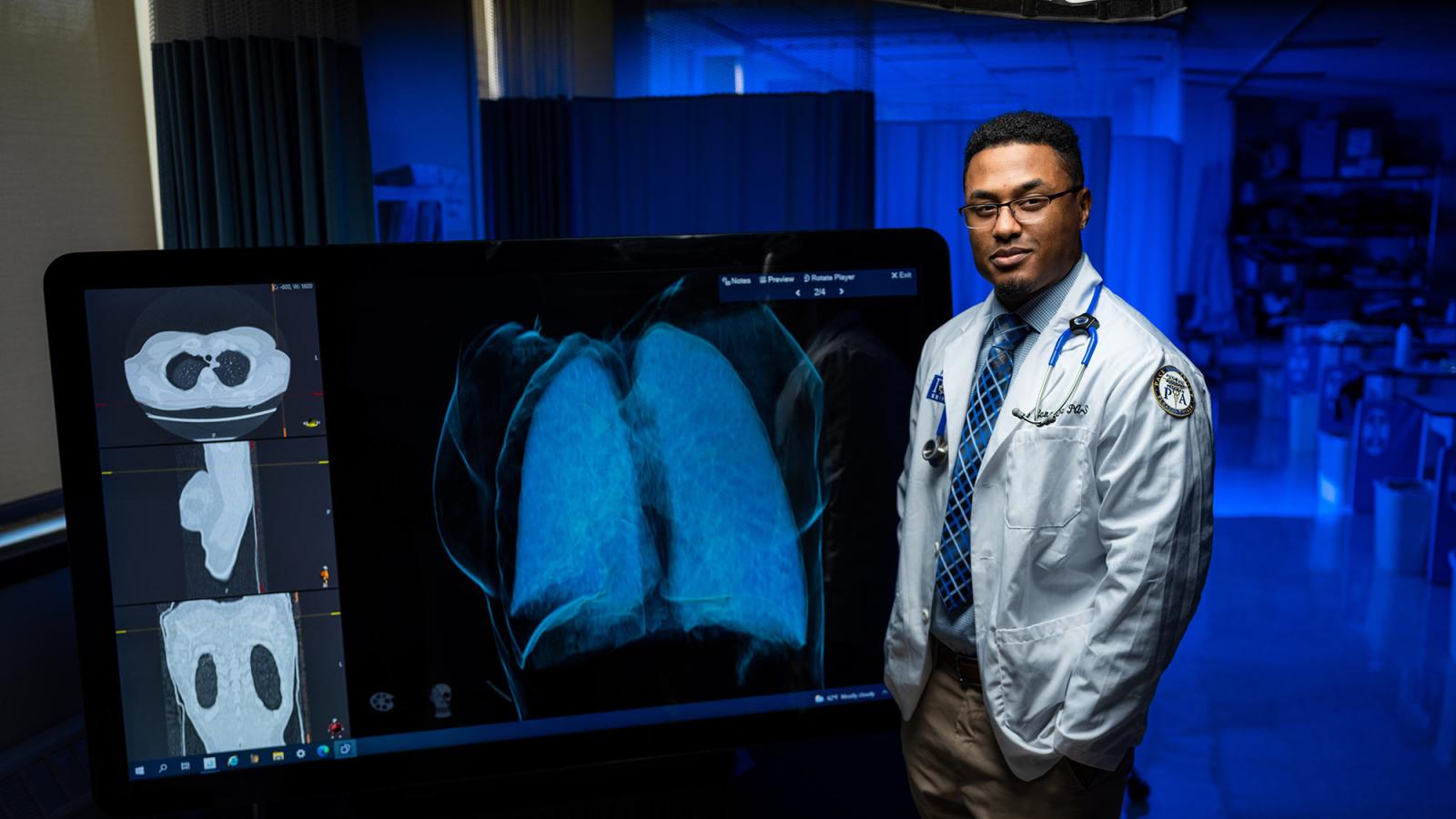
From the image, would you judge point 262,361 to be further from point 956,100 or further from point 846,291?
point 956,100

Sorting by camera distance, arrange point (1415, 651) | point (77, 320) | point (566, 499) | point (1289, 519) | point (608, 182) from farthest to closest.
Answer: point (1289, 519) → point (1415, 651) → point (608, 182) → point (566, 499) → point (77, 320)

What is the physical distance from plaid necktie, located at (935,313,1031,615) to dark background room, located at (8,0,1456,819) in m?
0.25

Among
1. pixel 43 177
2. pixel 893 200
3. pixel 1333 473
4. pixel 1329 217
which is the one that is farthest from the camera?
pixel 1329 217

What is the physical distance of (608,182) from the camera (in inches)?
118

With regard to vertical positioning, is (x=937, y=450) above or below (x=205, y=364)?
below

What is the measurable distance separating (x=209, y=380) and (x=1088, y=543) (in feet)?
3.28

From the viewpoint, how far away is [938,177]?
123 inches

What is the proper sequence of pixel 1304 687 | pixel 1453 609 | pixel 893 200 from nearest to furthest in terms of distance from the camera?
pixel 1304 687, pixel 893 200, pixel 1453 609

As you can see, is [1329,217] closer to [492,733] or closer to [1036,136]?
[1036,136]

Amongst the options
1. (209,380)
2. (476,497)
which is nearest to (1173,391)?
(476,497)

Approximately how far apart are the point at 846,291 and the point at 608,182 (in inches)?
74.7

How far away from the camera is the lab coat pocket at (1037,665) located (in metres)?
1.06

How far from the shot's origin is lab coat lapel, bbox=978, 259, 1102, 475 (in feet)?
3.59

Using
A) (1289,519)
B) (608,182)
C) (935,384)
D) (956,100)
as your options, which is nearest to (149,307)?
(935,384)
